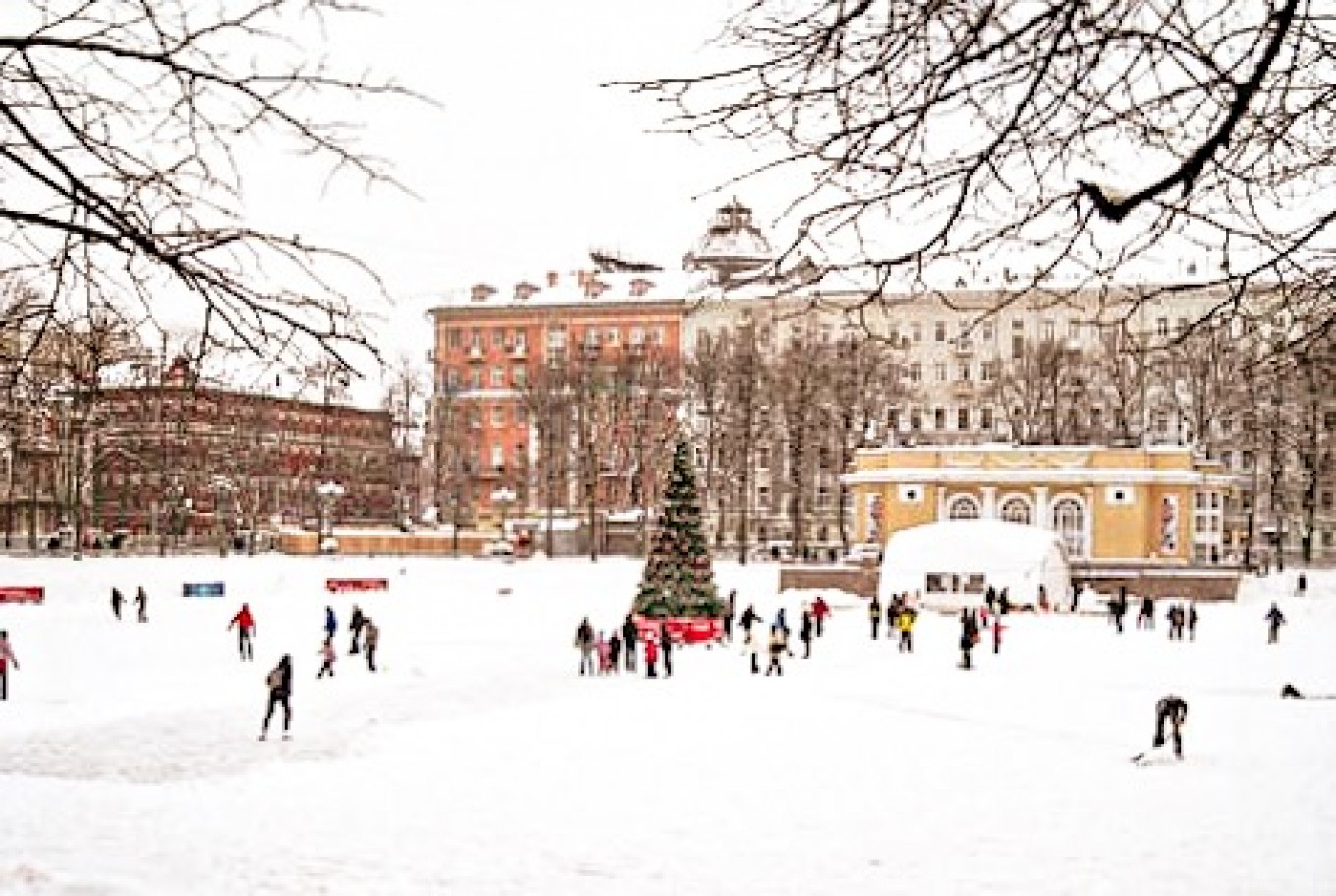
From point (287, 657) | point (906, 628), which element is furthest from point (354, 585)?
point (287, 657)

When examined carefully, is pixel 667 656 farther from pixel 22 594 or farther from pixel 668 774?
pixel 22 594

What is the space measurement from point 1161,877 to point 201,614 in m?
35.6

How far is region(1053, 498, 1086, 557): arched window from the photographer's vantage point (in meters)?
57.9

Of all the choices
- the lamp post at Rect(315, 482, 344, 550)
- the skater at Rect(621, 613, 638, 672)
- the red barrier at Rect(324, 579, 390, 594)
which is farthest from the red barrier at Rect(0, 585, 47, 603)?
the skater at Rect(621, 613, 638, 672)

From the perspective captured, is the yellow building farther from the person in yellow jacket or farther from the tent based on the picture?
the person in yellow jacket

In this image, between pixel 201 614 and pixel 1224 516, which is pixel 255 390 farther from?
pixel 1224 516

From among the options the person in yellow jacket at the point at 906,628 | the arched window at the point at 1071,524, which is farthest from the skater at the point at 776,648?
the arched window at the point at 1071,524

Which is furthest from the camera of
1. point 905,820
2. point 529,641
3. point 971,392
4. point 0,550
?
point 971,392

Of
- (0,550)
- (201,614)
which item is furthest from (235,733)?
(0,550)

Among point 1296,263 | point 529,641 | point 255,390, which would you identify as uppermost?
point 1296,263

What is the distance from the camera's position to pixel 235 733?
2136cm

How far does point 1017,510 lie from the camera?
5856 cm

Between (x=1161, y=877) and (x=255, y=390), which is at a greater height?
(x=255, y=390)

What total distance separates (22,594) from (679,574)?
19167 mm
